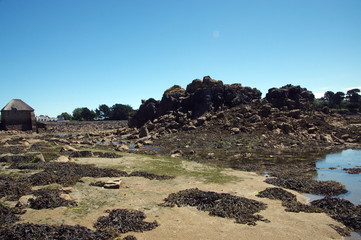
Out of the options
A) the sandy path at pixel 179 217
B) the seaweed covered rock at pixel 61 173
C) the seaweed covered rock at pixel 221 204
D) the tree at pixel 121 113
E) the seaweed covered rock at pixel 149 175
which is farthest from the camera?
the tree at pixel 121 113

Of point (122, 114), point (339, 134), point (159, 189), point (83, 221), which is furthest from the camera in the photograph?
point (122, 114)

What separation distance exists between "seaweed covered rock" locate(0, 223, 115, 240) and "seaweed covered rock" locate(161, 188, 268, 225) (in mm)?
3008

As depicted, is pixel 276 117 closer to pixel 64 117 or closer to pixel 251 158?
pixel 251 158

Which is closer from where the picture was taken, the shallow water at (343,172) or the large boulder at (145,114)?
the shallow water at (343,172)

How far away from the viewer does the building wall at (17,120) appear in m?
49.5

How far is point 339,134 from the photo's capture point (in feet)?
109

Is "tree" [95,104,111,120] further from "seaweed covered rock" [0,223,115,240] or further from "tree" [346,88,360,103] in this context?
"seaweed covered rock" [0,223,115,240]

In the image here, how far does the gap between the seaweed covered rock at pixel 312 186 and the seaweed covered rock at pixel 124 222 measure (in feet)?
24.6

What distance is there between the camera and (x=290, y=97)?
142 ft

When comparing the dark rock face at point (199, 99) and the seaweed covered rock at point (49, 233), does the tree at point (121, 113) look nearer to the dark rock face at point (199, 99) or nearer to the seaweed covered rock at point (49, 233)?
the dark rock face at point (199, 99)

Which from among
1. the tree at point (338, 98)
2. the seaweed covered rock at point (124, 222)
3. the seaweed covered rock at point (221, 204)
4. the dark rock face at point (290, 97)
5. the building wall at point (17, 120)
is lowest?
the seaweed covered rock at point (221, 204)

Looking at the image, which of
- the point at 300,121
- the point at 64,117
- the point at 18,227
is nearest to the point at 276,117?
the point at 300,121

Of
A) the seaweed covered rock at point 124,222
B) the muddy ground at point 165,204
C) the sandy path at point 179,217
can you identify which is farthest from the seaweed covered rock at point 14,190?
the seaweed covered rock at point 124,222

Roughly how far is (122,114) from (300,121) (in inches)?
3377
